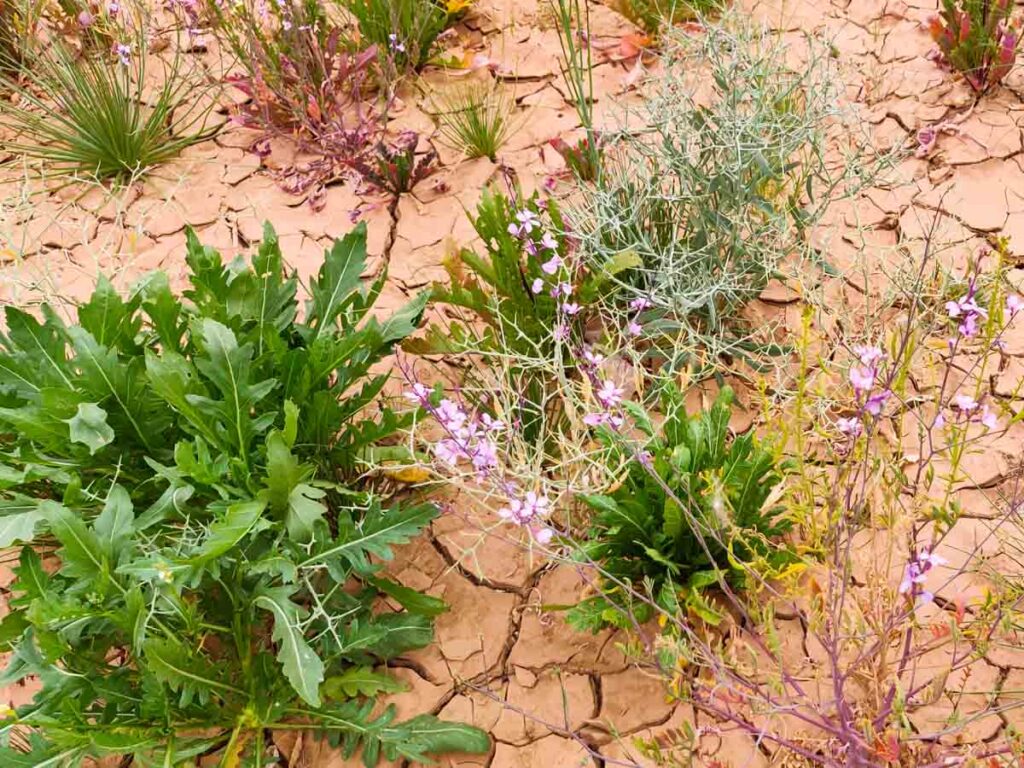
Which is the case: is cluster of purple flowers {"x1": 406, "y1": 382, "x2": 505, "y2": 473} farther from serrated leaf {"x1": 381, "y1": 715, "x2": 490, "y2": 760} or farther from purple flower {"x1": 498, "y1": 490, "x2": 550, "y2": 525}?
serrated leaf {"x1": 381, "y1": 715, "x2": 490, "y2": 760}

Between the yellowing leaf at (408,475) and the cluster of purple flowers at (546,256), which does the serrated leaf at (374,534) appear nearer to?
the yellowing leaf at (408,475)

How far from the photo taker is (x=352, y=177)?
3330mm

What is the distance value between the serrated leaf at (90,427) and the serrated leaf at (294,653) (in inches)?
18.6

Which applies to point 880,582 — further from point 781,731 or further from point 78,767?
point 78,767

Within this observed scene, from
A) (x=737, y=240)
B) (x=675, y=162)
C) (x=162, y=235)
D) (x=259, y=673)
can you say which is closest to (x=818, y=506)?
(x=737, y=240)

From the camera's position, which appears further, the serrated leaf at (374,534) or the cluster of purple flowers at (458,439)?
the serrated leaf at (374,534)

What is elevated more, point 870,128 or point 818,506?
point 870,128

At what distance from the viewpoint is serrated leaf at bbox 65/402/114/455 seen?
6.54 feet

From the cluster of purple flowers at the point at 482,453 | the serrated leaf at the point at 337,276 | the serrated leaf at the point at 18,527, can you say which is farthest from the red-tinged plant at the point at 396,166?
the serrated leaf at the point at 18,527

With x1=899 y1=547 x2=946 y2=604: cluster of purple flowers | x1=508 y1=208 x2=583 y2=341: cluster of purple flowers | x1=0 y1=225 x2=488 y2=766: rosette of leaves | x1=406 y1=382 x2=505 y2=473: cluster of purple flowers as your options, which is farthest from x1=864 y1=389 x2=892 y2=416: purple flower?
x1=0 y1=225 x2=488 y2=766: rosette of leaves

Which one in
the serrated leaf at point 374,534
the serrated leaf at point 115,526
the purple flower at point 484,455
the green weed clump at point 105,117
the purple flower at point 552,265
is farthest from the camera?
the green weed clump at point 105,117

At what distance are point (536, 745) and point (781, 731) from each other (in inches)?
20.7

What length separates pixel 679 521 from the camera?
6.66ft

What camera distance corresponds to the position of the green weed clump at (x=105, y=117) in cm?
334
